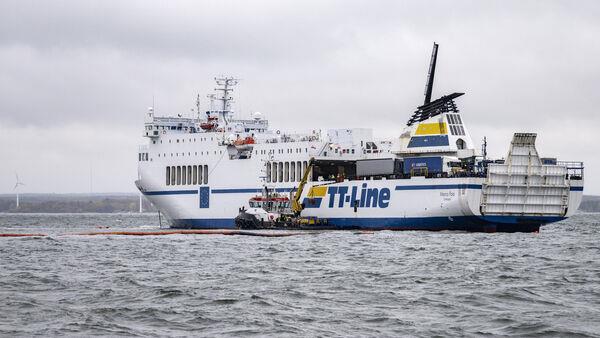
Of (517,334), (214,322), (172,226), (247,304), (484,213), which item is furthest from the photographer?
(172,226)

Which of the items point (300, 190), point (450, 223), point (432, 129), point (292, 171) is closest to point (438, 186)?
point (450, 223)

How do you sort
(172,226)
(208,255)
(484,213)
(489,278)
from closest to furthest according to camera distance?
1. (489,278)
2. (208,255)
3. (484,213)
4. (172,226)

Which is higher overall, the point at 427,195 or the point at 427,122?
the point at 427,122

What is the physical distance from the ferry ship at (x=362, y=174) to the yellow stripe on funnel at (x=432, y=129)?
7 cm

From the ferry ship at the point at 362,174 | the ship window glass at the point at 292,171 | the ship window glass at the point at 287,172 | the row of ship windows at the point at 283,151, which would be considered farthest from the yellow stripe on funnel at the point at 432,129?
the ship window glass at the point at 287,172

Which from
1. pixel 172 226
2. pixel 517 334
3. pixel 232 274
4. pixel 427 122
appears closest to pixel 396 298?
pixel 517 334

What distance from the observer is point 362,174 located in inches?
2790

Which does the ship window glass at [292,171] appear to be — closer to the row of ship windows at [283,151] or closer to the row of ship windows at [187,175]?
the row of ship windows at [283,151]

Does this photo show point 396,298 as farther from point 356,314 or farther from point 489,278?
point 489,278

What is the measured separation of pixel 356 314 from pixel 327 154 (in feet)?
160

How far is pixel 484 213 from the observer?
63.6 meters

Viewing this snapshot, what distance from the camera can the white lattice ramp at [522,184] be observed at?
63.0 metres

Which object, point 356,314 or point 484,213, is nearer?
point 356,314

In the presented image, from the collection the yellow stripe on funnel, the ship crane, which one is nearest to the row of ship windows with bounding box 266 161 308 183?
the ship crane
